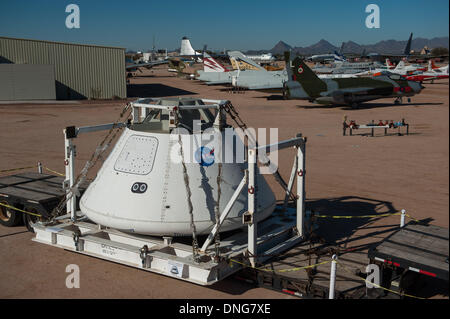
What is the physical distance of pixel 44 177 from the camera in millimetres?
12797

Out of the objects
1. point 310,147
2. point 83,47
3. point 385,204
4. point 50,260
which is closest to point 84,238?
point 50,260

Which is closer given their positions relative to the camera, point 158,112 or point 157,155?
point 157,155

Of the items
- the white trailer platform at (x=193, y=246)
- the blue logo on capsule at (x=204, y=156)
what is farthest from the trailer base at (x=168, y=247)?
the blue logo on capsule at (x=204, y=156)

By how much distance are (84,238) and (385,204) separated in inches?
323

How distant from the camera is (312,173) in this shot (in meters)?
16.5

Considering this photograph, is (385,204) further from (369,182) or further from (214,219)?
(214,219)

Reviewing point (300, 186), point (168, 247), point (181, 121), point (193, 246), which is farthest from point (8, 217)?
point (300, 186)

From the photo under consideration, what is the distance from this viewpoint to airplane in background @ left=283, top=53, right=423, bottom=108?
35.7m

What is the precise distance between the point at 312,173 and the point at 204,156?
8.52 metres

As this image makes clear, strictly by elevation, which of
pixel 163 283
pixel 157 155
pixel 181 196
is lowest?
pixel 163 283

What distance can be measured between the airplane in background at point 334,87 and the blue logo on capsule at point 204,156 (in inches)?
1117

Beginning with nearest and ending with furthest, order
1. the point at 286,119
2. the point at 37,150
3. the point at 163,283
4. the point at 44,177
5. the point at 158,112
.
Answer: the point at 163,283 → the point at 158,112 → the point at 44,177 → the point at 37,150 → the point at 286,119

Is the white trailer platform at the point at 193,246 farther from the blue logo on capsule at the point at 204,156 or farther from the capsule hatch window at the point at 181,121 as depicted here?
the blue logo on capsule at the point at 204,156

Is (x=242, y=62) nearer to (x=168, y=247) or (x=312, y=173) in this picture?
(x=312, y=173)
